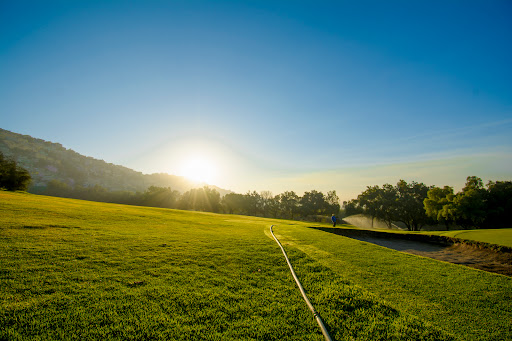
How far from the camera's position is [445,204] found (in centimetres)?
4622

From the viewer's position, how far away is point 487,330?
3725 millimetres

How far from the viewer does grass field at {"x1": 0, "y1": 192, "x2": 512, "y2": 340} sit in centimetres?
323

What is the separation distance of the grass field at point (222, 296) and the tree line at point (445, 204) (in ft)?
165

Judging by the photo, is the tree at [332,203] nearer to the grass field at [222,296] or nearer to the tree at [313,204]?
the tree at [313,204]

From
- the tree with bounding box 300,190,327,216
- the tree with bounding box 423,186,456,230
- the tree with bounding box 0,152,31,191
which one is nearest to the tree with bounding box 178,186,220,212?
the tree with bounding box 300,190,327,216

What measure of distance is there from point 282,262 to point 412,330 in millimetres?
3890

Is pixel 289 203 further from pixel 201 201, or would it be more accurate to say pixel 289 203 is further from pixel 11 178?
pixel 11 178

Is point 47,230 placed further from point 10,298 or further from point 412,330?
point 412,330

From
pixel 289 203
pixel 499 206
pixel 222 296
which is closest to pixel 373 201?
pixel 499 206

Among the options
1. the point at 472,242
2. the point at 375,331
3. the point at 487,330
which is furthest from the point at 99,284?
the point at 472,242

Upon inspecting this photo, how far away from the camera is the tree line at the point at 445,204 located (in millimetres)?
41416

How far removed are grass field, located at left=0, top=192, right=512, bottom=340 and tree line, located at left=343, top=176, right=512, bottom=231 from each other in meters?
50.4

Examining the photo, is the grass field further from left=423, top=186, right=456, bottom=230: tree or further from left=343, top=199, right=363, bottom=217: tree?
left=343, top=199, right=363, bottom=217: tree

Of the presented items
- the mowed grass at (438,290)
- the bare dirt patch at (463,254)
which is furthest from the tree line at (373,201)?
the mowed grass at (438,290)
